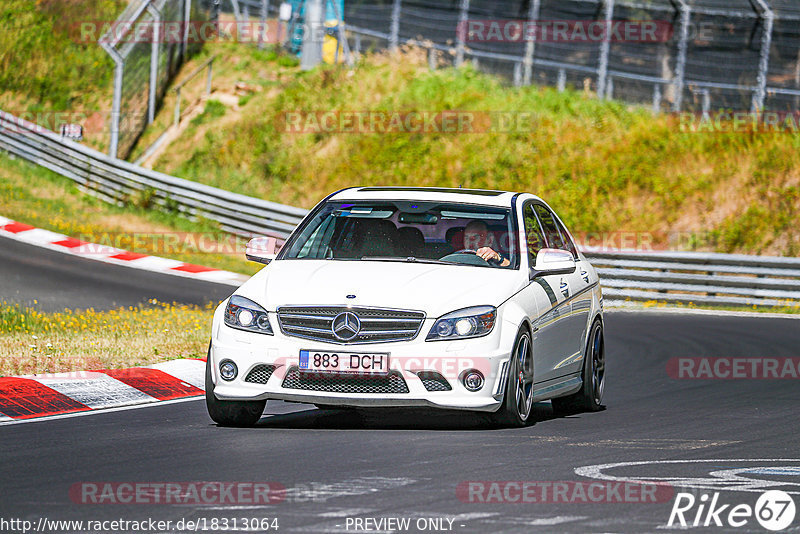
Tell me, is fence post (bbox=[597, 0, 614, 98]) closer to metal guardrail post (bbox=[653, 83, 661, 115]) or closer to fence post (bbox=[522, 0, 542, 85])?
metal guardrail post (bbox=[653, 83, 661, 115])

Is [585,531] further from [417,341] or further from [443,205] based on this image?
[443,205]

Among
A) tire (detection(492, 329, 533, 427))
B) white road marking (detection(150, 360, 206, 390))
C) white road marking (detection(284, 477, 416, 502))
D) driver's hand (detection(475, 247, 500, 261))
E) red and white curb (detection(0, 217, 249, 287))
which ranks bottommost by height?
red and white curb (detection(0, 217, 249, 287))

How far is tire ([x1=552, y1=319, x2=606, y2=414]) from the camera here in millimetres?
10820

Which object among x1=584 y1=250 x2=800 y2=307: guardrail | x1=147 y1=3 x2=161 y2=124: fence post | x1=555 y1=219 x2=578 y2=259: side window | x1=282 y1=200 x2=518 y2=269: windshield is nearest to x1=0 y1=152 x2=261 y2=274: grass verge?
x1=147 y1=3 x2=161 y2=124: fence post

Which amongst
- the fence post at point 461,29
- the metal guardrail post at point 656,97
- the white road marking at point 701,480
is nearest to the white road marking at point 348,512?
the white road marking at point 701,480

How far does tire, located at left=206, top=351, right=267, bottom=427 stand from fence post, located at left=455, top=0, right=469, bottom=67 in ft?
71.9

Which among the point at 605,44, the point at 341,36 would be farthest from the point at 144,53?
the point at 605,44

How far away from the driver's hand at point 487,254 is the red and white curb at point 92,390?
8.95 feet

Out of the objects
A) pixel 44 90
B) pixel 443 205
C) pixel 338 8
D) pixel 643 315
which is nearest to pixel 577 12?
pixel 338 8

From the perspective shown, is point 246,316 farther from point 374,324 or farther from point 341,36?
point 341,36

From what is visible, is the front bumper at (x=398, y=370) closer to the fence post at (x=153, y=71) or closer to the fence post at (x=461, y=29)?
the fence post at (x=461, y=29)

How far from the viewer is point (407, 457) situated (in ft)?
25.7

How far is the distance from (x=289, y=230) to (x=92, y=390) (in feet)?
51.9

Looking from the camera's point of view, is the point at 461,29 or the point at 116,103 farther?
the point at 116,103
